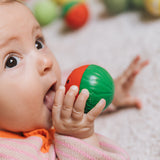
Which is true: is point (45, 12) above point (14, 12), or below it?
below

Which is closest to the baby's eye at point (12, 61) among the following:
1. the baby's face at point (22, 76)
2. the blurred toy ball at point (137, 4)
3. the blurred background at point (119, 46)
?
the baby's face at point (22, 76)

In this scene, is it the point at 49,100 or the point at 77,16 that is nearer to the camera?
the point at 49,100

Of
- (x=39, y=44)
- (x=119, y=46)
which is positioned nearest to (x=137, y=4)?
(x=119, y=46)

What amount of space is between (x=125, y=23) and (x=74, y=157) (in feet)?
3.12

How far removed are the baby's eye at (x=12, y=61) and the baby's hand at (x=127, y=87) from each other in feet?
1.48

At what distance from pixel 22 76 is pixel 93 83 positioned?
18cm

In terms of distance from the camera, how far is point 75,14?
1.47 m

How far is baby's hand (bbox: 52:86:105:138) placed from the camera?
2.16 ft

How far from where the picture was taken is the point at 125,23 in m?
1.44

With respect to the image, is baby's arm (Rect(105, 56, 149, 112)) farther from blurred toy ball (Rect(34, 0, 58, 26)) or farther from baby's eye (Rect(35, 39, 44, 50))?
blurred toy ball (Rect(34, 0, 58, 26))

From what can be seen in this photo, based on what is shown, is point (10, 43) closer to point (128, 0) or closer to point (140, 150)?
point (140, 150)

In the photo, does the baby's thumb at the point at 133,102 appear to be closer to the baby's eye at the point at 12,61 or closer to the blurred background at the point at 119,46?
the blurred background at the point at 119,46

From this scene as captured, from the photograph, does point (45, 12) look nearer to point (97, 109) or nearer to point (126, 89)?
point (126, 89)

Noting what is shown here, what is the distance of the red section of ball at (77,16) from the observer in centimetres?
147
